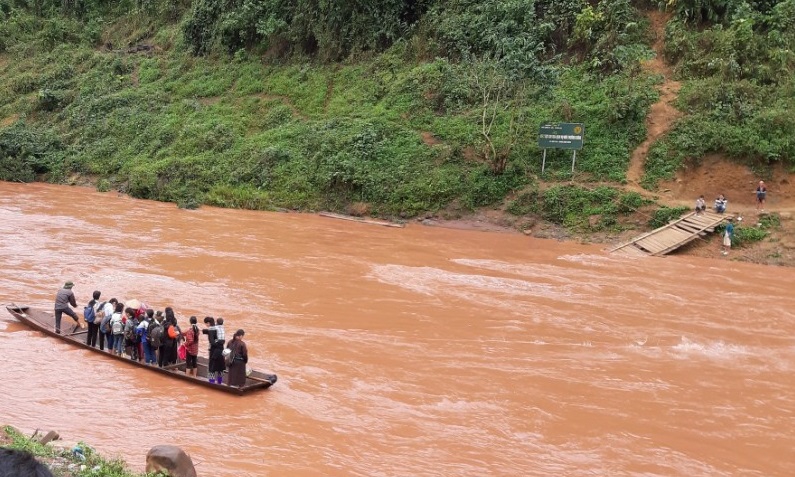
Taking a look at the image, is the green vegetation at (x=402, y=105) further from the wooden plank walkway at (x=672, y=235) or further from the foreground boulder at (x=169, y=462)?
the foreground boulder at (x=169, y=462)

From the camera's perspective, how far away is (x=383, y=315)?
15.4 metres

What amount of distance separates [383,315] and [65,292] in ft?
21.3

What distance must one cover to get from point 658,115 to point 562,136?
13.9 ft

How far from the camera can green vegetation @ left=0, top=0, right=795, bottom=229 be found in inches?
1048

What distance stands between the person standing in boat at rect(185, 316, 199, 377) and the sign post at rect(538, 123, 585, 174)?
18512mm

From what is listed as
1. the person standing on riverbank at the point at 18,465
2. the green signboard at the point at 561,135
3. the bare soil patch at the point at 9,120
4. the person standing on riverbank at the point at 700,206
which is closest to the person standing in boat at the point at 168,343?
the person standing on riverbank at the point at 18,465

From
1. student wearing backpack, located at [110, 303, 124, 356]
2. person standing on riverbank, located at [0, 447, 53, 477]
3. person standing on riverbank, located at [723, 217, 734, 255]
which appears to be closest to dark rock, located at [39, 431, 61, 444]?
student wearing backpack, located at [110, 303, 124, 356]

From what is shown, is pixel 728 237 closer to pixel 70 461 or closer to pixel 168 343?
pixel 168 343

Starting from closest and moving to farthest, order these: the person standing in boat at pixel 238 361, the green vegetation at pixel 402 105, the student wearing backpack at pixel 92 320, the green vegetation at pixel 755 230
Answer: the person standing in boat at pixel 238 361 → the student wearing backpack at pixel 92 320 → the green vegetation at pixel 755 230 → the green vegetation at pixel 402 105

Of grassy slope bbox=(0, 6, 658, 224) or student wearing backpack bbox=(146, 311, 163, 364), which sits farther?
grassy slope bbox=(0, 6, 658, 224)

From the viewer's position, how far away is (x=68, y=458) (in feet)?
24.5

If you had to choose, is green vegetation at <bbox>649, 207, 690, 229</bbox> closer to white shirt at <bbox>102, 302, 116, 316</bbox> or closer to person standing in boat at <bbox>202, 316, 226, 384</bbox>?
person standing in boat at <bbox>202, 316, 226, 384</bbox>

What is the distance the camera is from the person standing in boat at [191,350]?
11.5 meters

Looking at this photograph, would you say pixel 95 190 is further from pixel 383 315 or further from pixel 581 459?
pixel 581 459
